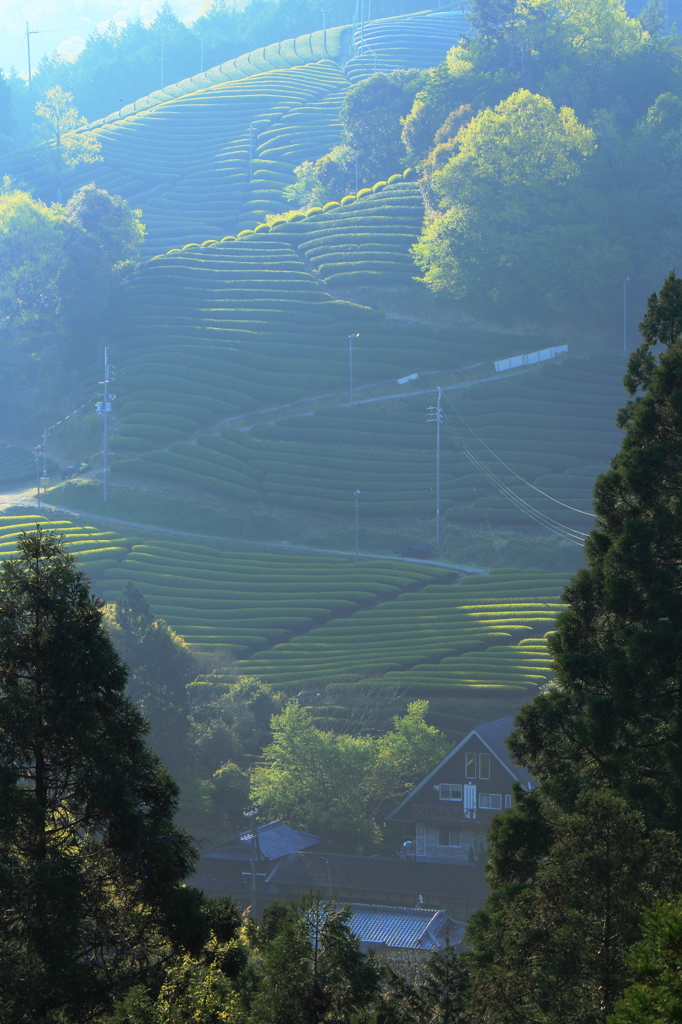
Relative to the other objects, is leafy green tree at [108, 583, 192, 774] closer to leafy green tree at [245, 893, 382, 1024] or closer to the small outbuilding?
the small outbuilding

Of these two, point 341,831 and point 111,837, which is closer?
point 111,837

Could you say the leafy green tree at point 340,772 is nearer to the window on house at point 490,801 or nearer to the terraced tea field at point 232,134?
the window on house at point 490,801

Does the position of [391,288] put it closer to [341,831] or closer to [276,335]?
[276,335]

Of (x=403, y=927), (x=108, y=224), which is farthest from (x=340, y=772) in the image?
(x=108, y=224)

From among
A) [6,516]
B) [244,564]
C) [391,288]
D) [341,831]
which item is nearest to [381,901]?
[341,831]

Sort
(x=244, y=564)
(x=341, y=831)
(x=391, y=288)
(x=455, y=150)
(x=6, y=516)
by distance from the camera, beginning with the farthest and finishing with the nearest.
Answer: (x=455, y=150) → (x=391, y=288) → (x=6, y=516) → (x=244, y=564) → (x=341, y=831)

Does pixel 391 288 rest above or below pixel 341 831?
above
